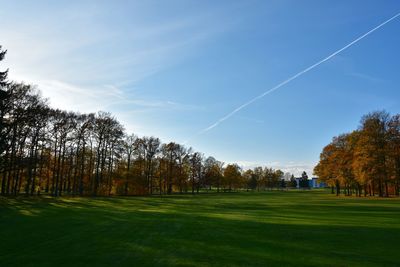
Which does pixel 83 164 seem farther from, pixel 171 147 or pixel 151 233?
pixel 151 233

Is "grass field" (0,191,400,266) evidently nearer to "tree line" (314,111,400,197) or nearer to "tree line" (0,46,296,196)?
"tree line" (0,46,296,196)

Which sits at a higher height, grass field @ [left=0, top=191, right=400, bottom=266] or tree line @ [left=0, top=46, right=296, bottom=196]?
tree line @ [left=0, top=46, right=296, bottom=196]

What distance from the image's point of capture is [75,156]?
76.9 m

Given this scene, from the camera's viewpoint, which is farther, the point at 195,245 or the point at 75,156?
the point at 75,156

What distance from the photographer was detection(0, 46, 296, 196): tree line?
165 ft

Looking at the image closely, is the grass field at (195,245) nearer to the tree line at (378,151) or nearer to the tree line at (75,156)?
the tree line at (75,156)

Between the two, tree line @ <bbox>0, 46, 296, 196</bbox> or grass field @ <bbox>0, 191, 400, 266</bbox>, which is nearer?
grass field @ <bbox>0, 191, 400, 266</bbox>

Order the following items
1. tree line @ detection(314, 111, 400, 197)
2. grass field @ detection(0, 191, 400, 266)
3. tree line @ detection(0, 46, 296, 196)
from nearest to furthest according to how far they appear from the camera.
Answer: grass field @ detection(0, 191, 400, 266) < tree line @ detection(0, 46, 296, 196) < tree line @ detection(314, 111, 400, 197)

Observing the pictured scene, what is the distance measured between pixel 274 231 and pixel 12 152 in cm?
4728

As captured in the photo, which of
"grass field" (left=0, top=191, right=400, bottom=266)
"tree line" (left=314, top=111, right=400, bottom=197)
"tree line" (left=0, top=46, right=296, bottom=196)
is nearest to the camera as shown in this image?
"grass field" (left=0, top=191, right=400, bottom=266)

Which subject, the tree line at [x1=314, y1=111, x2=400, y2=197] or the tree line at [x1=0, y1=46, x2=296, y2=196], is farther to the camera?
the tree line at [x1=314, y1=111, x2=400, y2=197]

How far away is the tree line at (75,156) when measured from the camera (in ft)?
165

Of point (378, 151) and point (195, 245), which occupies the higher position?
point (378, 151)

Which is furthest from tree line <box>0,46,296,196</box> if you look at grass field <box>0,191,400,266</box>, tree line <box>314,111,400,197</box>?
tree line <box>314,111,400,197</box>
